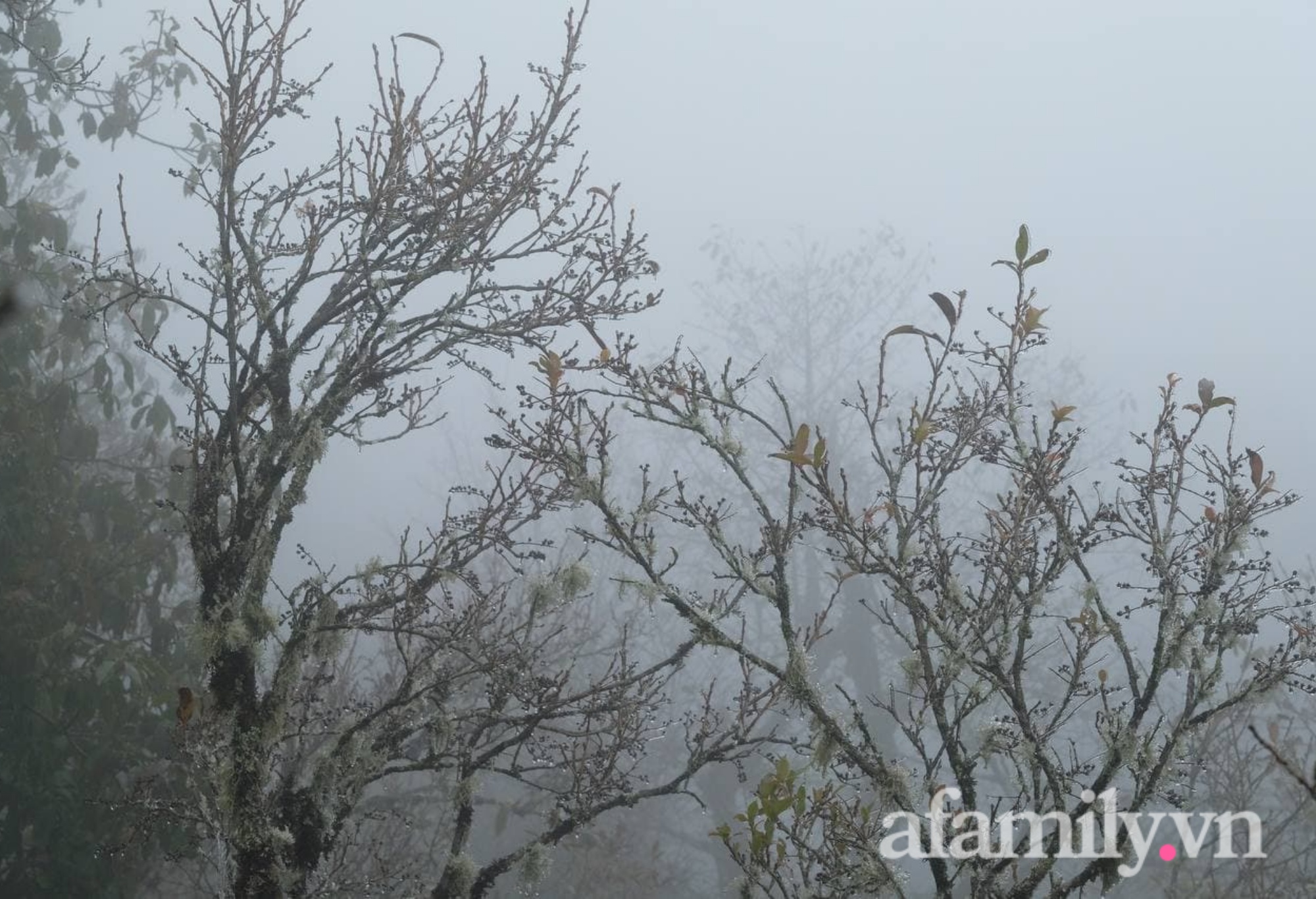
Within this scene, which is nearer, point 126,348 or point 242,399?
point 242,399

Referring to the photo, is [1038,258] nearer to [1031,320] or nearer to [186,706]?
[1031,320]

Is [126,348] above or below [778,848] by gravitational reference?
above

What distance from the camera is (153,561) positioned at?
693 cm

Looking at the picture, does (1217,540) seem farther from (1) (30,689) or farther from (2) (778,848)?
(1) (30,689)

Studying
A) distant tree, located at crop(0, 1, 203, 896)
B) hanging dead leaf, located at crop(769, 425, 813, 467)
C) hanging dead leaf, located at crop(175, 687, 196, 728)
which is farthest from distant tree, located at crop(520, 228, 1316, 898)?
distant tree, located at crop(0, 1, 203, 896)

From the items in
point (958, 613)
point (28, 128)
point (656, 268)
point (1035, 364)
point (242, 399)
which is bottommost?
point (958, 613)

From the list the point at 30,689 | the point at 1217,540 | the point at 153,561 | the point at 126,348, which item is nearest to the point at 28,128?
the point at 153,561

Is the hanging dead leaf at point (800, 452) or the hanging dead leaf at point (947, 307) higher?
the hanging dead leaf at point (947, 307)

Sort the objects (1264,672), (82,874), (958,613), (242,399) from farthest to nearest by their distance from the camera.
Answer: (82,874) → (242,399) → (958,613) → (1264,672)

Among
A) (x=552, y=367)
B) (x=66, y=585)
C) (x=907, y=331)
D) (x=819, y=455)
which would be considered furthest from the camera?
(x=66, y=585)

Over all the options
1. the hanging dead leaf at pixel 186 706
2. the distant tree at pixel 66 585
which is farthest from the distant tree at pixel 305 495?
the distant tree at pixel 66 585

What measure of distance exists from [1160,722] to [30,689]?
6.43 m

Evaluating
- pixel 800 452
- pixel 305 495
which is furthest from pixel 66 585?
pixel 800 452

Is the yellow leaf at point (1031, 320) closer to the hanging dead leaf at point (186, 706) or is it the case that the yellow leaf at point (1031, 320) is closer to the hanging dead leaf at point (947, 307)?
the hanging dead leaf at point (947, 307)
